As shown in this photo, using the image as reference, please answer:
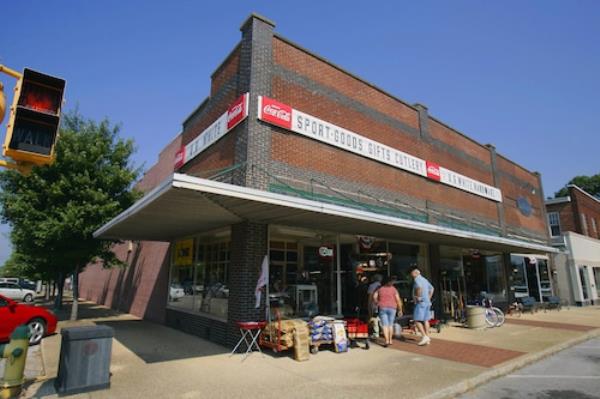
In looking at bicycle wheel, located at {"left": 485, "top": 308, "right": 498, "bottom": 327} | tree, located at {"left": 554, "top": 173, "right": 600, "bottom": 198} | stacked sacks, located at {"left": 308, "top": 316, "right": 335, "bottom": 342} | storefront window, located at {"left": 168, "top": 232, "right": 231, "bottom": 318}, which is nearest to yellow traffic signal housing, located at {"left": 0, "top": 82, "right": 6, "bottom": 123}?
stacked sacks, located at {"left": 308, "top": 316, "right": 335, "bottom": 342}

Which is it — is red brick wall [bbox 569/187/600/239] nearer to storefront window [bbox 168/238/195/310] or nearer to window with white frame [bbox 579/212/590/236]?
window with white frame [bbox 579/212/590/236]

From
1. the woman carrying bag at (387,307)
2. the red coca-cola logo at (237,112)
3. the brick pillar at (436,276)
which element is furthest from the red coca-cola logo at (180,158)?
the brick pillar at (436,276)

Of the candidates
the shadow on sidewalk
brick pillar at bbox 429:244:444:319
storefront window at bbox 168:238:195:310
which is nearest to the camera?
the shadow on sidewalk

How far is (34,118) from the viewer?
3.50 meters

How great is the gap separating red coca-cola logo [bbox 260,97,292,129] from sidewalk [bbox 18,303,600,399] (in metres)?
6.08

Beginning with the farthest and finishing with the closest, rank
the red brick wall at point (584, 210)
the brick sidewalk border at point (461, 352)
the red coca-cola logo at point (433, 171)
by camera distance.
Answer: the red brick wall at point (584, 210)
the red coca-cola logo at point (433, 171)
the brick sidewalk border at point (461, 352)

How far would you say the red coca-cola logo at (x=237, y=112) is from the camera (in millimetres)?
10328

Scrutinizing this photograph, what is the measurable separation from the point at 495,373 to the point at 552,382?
0.87 meters

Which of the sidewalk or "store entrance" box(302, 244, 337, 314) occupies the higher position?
"store entrance" box(302, 244, 337, 314)

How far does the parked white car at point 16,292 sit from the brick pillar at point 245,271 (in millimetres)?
27040

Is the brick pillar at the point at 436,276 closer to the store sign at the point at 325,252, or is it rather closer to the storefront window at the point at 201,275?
the store sign at the point at 325,252

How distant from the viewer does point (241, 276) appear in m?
9.19

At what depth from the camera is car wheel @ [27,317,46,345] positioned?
33.6 feet

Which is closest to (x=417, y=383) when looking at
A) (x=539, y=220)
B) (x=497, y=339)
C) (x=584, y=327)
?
(x=497, y=339)
